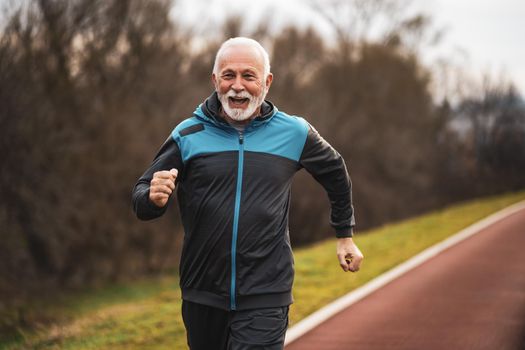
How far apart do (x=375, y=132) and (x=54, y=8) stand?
18.9 m

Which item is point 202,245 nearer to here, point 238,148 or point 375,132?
point 238,148

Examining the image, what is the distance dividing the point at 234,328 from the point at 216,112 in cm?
104

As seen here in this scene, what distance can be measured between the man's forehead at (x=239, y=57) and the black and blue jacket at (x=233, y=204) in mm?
212

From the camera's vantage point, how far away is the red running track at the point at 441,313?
621 cm

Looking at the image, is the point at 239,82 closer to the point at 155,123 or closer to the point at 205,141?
the point at 205,141

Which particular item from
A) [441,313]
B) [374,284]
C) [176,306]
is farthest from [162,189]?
[374,284]

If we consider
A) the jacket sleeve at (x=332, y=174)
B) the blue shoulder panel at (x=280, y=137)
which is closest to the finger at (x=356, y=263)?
the jacket sleeve at (x=332, y=174)

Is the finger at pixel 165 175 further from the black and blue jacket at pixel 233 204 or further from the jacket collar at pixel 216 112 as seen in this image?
the jacket collar at pixel 216 112

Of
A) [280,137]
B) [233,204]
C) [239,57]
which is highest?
[239,57]

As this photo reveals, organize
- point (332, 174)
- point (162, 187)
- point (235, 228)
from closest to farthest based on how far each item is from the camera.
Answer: point (162, 187) < point (235, 228) < point (332, 174)

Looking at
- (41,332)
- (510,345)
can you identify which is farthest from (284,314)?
(41,332)

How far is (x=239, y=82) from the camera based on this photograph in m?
3.50

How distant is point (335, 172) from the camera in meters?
3.72

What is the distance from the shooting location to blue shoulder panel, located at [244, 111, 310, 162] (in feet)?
11.5
